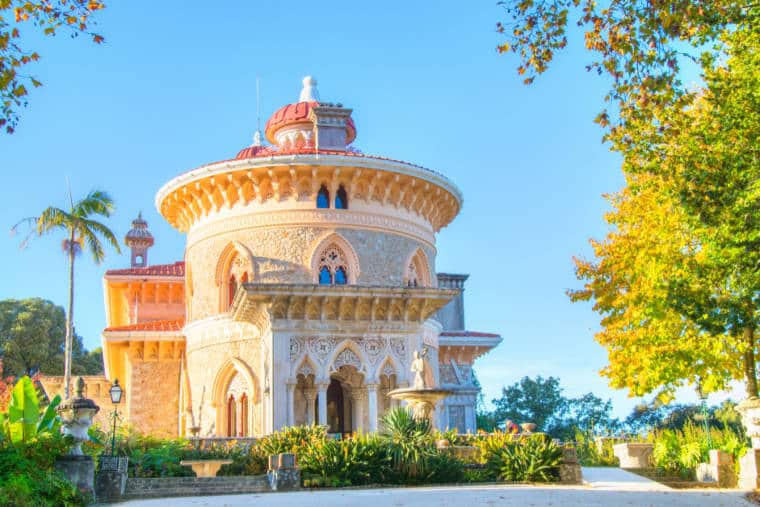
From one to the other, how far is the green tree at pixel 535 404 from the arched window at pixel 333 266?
2240 centimetres

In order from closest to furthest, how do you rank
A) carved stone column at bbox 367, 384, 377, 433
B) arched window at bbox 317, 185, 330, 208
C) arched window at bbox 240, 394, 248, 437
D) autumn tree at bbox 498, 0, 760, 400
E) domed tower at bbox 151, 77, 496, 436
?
autumn tree at bbox 498, 0, 760, 400, domed tower at bbox 151, 77, 496, 436, carved stone column at bbox 367, 384, 377, 433, arched window at bbox 240, 394, 248, 437, arched window at bbox 317, 185, 330, 208

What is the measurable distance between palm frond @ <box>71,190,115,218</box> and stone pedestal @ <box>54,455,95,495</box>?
55.7 feet

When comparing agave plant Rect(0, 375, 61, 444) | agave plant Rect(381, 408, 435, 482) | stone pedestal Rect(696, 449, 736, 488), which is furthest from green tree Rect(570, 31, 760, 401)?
agave plant Rect(0, 375, 61, 444)

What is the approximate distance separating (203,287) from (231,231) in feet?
7.23

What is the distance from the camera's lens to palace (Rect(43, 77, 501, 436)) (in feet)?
80.0

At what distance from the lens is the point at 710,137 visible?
628 inches

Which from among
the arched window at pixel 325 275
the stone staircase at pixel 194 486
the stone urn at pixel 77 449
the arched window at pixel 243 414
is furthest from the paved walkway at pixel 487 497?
the arched window at pixel 325 275

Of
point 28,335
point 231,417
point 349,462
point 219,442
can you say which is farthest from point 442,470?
point 28,335

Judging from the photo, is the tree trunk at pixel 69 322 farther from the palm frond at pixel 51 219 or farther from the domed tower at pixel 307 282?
the domed tower at pixel 307 282

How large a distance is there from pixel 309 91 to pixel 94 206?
913cm

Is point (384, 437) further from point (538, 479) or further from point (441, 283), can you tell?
point (441, 283)

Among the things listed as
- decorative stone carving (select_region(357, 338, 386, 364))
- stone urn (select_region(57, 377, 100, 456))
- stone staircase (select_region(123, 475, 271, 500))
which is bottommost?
stone staircase (select_region(123, 475, 271, 500))

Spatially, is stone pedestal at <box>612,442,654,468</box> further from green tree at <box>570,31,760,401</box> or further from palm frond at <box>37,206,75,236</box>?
palm frond at <box>37,206,75,236</box>

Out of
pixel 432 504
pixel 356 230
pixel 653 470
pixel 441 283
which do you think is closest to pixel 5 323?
pixel 441 283
